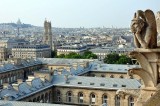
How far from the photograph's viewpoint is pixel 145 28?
7.43m

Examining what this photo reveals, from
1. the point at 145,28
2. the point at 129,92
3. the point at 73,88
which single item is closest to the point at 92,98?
the point at 73,88

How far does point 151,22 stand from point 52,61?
3289 inches

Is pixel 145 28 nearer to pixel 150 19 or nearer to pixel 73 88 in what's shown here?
pixel 150 19

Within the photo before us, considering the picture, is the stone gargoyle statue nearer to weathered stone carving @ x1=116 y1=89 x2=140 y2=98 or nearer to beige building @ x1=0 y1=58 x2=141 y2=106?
weathered stone carving @ x1=116 y1=89 x2=140 y2=98

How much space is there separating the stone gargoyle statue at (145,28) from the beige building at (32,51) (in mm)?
154281

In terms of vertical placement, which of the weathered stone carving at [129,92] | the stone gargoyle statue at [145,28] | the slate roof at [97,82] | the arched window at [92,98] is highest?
the stone gargoyle statue at [145,28]

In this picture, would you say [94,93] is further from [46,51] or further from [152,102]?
[46,51]

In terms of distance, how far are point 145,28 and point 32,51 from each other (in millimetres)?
158137

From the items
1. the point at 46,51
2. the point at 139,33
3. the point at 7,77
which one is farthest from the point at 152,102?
the point at 46,51

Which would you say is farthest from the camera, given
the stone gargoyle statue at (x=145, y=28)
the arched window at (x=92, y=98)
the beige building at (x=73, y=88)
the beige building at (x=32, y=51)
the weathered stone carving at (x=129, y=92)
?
the beige building at (x=32, y=51)

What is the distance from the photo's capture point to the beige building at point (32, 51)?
6398 inches

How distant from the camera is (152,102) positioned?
239 inches

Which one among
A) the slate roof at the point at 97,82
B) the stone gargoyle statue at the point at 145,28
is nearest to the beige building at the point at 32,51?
the slate roof at the point at 97,82

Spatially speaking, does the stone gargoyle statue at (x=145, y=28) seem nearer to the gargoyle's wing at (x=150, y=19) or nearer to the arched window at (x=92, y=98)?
the gargoyle's wing at (x=150, y=19)
